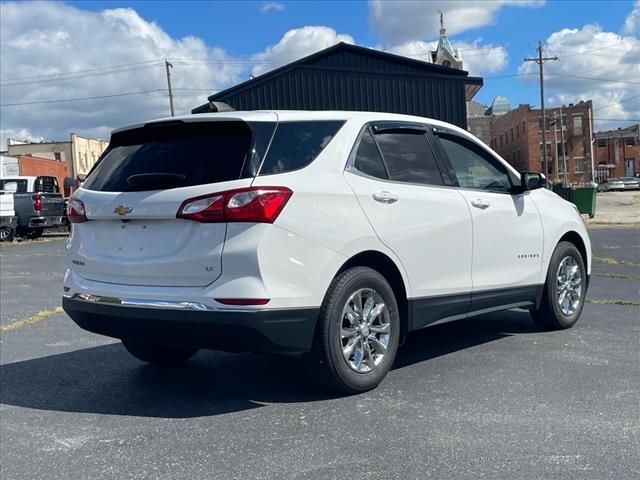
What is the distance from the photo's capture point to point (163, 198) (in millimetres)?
3910

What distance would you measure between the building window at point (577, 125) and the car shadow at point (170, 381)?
8076cm

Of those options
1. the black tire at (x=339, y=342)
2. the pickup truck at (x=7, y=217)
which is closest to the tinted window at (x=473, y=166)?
the black tire at (x=339, y=342)

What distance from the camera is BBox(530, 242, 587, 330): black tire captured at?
5.89 m

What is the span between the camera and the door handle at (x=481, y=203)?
5116 mm

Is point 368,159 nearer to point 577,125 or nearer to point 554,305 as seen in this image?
point 554,305

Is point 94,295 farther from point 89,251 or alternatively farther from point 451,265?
point 451,265

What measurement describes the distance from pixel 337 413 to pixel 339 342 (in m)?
0.43

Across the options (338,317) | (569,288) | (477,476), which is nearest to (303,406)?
(338,317)

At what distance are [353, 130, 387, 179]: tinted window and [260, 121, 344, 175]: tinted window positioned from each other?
229 mm

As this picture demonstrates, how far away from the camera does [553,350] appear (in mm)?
5367

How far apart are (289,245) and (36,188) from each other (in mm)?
21540

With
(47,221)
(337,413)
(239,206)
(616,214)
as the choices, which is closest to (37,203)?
(47,221)

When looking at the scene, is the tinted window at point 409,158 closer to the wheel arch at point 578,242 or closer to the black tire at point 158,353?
the wheel arch at point 578,242

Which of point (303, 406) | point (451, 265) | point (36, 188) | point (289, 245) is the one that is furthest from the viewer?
point (36, 188)
